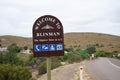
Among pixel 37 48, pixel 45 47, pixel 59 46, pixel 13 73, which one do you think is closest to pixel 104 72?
pixel 13 73

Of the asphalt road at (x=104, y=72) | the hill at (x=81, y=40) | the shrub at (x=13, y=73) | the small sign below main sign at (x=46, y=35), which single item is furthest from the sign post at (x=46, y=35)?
the hill at (x=81, y=40)

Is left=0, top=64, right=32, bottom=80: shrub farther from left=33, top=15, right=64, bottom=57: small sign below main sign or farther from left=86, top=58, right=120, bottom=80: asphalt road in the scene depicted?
left=33, top=15, right=64, bottom=57: small sign below main sign

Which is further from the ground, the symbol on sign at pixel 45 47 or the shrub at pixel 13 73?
the symbol on sign at pixel 45 47

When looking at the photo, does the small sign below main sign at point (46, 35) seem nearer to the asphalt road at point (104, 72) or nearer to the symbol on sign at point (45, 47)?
the symbol on sign at point (45, 47)

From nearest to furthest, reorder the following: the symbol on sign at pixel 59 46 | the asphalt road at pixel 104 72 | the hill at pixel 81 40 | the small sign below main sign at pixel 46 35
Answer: the small sign below main sign at pixel 46 35 → the symbol on sign at pixel 59 46 → the asphalt road at pixel 104 72 → the hill at pixel 81 40

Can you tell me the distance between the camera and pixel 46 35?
11.2 meters

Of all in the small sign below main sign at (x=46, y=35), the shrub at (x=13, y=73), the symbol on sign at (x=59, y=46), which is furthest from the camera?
the shrub at (x=13, y=73)

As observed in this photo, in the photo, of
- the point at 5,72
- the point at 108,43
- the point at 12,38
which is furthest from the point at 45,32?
the point at 12,38

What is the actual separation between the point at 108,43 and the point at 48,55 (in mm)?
156537

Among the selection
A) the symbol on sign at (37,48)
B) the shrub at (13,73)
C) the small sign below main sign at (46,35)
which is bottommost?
the shrub at (13,73)

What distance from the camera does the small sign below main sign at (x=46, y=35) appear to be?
11.2m

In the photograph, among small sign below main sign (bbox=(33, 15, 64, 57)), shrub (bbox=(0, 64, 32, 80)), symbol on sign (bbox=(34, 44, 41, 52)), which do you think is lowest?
shrub (bbox=(0, 64, 32, 80))

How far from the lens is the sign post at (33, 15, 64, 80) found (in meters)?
11.2

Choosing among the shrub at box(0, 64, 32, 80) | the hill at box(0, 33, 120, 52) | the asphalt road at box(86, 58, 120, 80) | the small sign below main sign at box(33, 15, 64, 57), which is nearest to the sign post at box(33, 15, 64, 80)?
Answer: the small sign below main sign at box(33, 15, 64, 57)
